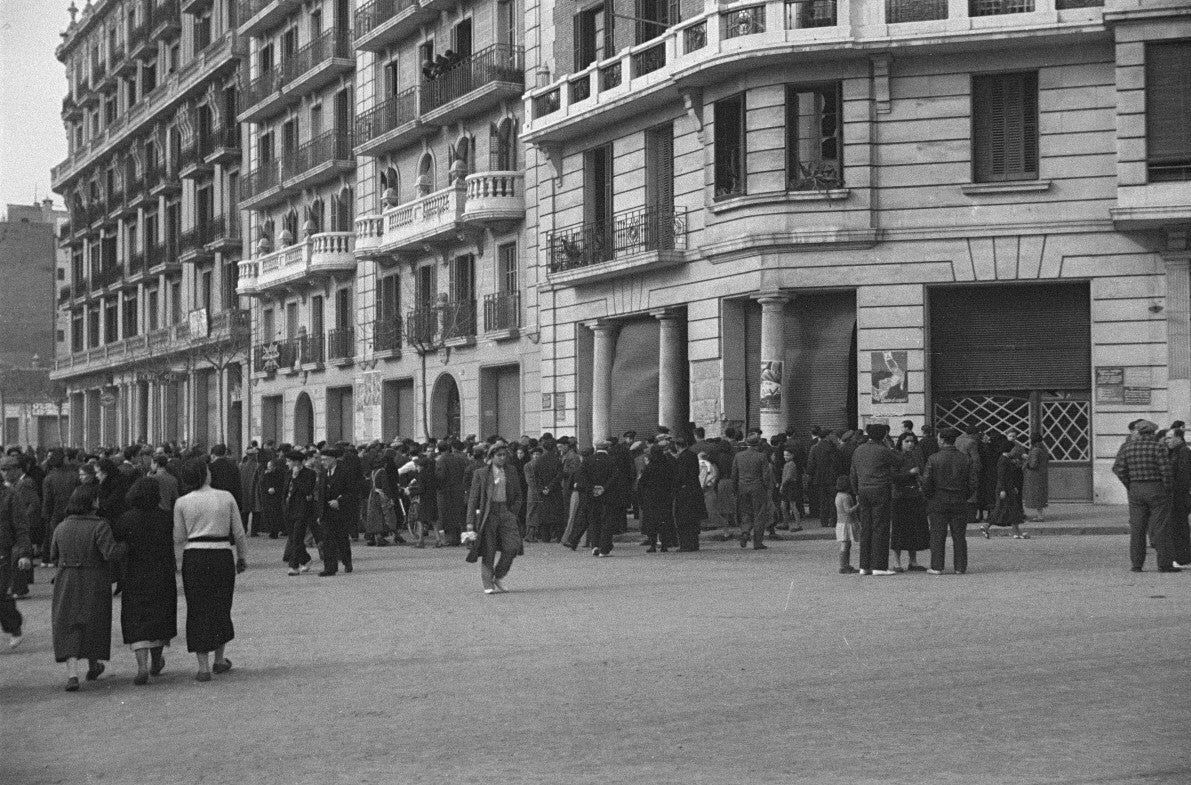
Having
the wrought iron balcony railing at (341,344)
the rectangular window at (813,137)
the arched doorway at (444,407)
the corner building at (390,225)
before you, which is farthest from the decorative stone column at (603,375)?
the wrought iron balcony railing at (341,344)

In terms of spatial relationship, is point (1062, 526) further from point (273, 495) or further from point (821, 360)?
point (273, 495)

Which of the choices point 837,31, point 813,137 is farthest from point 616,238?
point 837,31

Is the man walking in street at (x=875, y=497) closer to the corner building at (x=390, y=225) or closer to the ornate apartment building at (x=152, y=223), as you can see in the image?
the corner building at (x=390, y=225)

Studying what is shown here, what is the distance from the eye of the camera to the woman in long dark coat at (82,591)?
11312 millimetres

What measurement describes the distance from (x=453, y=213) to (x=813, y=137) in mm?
12277

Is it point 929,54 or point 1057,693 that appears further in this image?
point 929,54

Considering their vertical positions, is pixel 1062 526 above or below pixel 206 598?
below

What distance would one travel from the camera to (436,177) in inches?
1614

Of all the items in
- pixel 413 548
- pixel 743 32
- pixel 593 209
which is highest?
pixel 743 32

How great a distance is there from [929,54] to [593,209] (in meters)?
8.91

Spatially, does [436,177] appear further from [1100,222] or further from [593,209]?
[1100,222]

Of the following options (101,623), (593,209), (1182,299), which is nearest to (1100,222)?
(1182,299)

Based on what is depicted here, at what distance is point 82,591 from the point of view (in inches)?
451

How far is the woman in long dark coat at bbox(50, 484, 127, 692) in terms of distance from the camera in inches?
445
